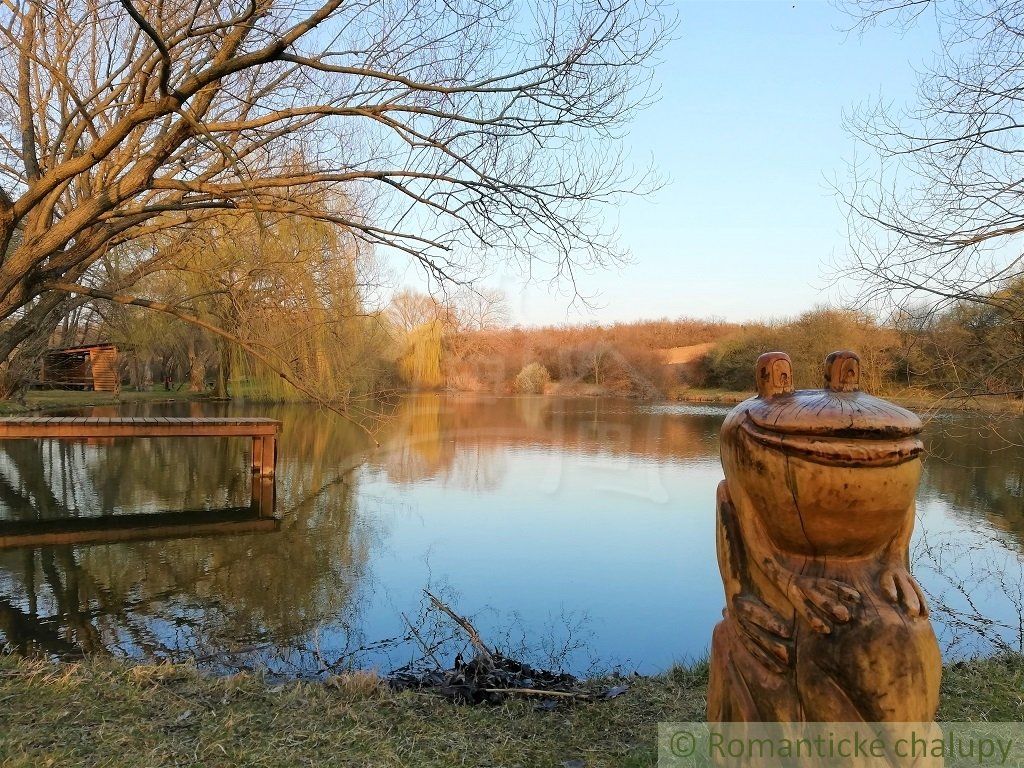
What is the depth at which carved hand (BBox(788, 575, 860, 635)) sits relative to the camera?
1.95m

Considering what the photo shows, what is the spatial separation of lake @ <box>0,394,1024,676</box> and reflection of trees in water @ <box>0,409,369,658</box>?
0.03 m

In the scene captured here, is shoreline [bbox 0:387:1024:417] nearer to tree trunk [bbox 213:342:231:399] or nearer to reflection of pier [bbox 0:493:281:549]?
tree trunk [bbox 213:342:231:399]

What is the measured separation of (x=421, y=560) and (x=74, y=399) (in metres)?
23.1

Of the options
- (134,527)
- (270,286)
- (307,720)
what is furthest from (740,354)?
(307,720)

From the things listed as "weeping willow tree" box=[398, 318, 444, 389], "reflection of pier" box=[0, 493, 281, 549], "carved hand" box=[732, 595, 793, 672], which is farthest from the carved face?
"weeping willow tree" box=[398, 318, 444, 389]

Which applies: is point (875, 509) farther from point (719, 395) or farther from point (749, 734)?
point (719, 395)

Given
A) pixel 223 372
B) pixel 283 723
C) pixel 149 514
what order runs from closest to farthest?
pixel 283 723 < pixel 149 514 < pixel 223 372

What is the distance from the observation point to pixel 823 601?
1.97 meters

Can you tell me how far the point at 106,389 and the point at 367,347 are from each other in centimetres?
1908

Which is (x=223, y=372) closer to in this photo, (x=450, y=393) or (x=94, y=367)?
(x=94, y=367)

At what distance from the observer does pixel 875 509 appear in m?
1.96

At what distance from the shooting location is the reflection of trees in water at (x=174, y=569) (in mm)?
6094

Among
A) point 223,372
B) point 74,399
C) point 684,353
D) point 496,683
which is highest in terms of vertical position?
point 684,353

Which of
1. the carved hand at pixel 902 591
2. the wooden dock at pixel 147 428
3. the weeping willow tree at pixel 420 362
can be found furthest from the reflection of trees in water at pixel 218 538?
the weeping willow tree at pixel 420 362
